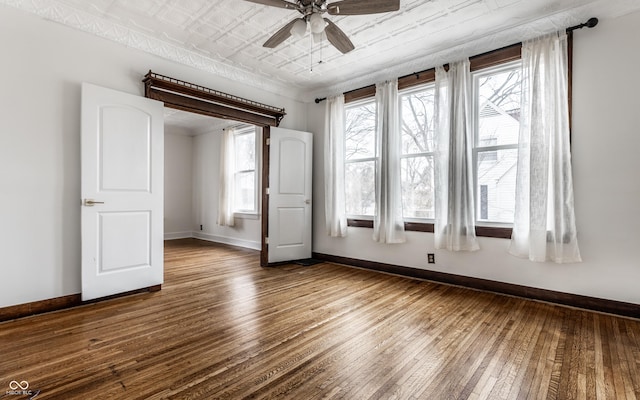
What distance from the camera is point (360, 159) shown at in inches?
175

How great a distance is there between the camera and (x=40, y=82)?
8.80ft

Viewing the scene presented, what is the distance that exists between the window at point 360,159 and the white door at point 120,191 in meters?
2.54

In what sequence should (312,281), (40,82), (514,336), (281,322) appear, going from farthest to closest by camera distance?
(312,281), (40,82), (281,322), (514,336)

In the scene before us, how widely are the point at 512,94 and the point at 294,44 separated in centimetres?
246

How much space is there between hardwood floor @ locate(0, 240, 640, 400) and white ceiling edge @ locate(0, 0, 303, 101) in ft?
8.68

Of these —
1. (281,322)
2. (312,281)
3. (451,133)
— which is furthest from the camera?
(312,281)

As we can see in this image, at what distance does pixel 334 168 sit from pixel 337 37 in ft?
7.18

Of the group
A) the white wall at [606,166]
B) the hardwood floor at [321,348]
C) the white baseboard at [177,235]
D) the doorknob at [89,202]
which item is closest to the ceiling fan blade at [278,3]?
the doorknob at [89,202]

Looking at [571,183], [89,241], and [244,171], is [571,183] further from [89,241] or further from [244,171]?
[244,171]

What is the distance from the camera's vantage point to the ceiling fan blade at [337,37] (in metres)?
2.50

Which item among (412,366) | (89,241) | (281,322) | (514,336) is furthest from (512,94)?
(89,241)

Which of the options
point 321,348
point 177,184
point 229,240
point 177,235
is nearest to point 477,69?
point 321,348

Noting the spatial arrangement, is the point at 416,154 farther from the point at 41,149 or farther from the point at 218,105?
the point at 41,149

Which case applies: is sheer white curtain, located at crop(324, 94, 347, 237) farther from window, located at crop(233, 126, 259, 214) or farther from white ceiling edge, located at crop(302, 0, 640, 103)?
window, located at crop(233, 126, 259, 214)
